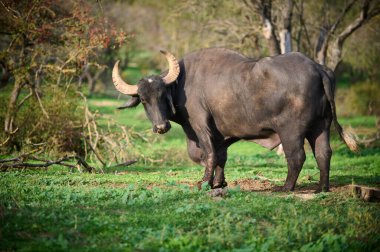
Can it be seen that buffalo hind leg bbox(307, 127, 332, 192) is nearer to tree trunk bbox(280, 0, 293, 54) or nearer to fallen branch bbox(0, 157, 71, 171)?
fallen branch bbox(0, 157, 71, 171)

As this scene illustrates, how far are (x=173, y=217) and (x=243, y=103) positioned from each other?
303 cm

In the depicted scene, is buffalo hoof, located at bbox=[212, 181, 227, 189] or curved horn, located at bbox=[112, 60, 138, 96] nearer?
buffalo hoof, located at bbox=[212, 181, 227, 189]

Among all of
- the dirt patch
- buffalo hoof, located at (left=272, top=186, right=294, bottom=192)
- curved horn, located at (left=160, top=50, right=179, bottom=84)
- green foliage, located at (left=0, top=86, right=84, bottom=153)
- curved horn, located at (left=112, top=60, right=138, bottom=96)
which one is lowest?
the dirt patch

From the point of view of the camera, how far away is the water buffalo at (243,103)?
935cm

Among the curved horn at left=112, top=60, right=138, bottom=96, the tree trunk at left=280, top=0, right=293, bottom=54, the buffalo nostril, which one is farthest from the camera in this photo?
the tree trunk at left=280, top=0, right=293, bottom=54

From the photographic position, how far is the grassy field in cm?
670

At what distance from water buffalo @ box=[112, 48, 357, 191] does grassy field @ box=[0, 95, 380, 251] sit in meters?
0.76

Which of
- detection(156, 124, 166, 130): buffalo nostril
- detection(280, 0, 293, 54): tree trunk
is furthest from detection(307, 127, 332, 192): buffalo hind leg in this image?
detection(280, 0, 293, 54): tree trunk

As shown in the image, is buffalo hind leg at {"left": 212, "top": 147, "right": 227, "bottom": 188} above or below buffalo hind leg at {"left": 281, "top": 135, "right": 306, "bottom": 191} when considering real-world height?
below

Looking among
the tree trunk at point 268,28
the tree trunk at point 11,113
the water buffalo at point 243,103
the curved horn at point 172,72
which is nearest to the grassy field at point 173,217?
the water buffalo at point 243,103

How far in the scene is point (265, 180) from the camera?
37.6ft

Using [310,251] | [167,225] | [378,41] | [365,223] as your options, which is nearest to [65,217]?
[167,225]

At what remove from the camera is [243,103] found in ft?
32.3

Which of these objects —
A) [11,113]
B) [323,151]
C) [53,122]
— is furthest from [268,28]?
[323,151]
